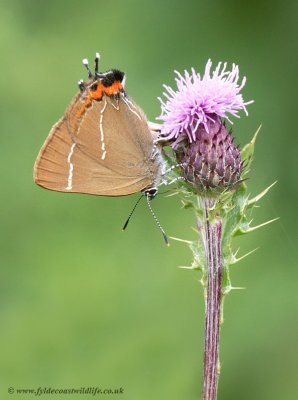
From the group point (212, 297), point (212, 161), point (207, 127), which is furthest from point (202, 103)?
point (212, 297)

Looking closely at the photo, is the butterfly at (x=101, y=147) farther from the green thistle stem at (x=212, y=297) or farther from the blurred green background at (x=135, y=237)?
the blurred green background at (x=135, y=237)

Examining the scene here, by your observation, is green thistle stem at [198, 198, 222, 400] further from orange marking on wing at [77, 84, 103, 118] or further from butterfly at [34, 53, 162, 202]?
orange marking on wing at [77, 84, 103, 118]

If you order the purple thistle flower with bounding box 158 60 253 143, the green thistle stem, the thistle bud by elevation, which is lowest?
the green thistle stem

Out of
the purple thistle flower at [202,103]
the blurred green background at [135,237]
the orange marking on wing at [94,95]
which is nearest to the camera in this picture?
the purple thistle flower at [202,103]

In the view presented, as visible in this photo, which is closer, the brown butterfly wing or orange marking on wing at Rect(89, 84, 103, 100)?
the brown butterfly wing

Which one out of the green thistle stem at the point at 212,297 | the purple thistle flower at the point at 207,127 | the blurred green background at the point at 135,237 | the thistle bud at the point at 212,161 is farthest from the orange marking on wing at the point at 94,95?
the blurred green background at the point at 135,237

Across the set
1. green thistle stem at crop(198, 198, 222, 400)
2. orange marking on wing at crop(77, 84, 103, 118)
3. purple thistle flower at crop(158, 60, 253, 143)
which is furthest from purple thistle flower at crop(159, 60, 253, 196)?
orange marking on wing at crop(77, 84, 103, 118)

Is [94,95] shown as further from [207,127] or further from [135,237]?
[135,237]
